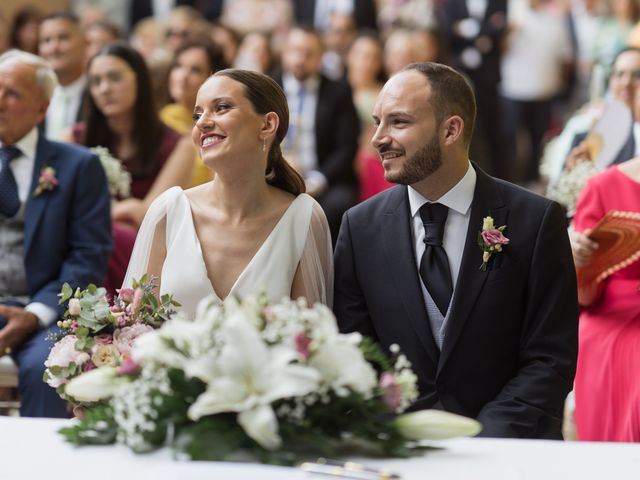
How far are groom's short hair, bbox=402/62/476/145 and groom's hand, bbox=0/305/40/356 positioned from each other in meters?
1.98

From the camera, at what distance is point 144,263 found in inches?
152

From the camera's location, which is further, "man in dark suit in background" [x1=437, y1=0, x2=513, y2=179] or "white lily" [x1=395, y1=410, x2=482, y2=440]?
"man in dark suit in background" [x1=437, y1=0, x2=513, y2=179]

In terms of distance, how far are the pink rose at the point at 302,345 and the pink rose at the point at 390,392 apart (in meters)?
0.21

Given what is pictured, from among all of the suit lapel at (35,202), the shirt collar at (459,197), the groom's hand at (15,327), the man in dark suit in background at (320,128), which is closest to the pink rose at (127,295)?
the shirt collar at (459,197)

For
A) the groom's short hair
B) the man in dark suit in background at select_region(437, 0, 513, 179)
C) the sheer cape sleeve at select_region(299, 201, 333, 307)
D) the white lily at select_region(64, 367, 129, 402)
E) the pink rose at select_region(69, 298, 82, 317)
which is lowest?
the white lily at select_region(64, 367, 129, 402)

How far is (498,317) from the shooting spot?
3.57 m

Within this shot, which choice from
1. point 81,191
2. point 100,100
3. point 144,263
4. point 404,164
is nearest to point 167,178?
point 100,100

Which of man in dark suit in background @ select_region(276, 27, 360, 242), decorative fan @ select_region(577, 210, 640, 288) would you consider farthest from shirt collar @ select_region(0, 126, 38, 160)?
man in dark suit in background @ select_region(276, 27, 360, 242)

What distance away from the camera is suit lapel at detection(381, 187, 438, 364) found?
3582 mm

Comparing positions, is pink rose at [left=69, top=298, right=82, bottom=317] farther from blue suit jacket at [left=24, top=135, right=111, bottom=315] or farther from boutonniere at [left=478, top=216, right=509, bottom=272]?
blue suit jacket at [left=24, top=135, right=111, bottom=315]

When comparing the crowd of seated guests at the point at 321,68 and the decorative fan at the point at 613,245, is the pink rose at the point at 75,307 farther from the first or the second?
the crowd of seated guests at the point at 321,68

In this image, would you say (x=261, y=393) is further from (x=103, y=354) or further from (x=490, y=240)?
(x=490, y=240)

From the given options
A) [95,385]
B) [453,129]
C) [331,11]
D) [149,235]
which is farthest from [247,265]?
[331,11]

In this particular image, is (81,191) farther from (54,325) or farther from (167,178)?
(167,178)
